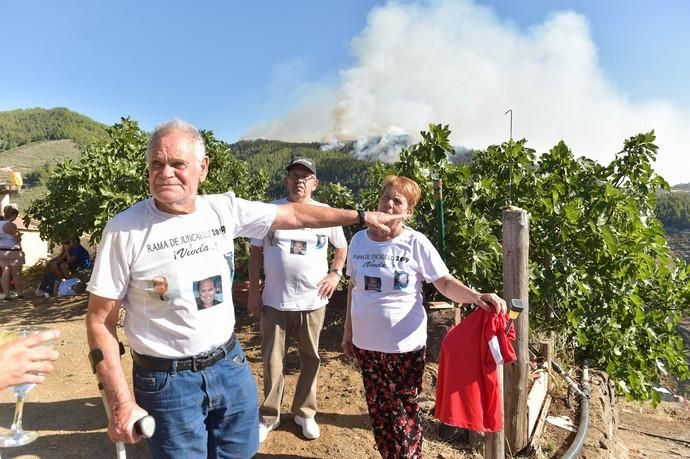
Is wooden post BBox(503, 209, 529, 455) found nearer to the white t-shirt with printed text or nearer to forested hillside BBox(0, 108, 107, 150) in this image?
the white t-shirt with printed text

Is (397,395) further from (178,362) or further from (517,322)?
(178,362)

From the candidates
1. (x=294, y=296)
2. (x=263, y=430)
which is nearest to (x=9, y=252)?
(x=263, y=430)

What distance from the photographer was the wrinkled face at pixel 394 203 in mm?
2793

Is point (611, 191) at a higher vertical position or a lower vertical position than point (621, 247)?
higher

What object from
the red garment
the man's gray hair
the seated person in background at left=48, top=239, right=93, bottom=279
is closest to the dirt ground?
the red garment

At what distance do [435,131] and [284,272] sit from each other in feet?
9.05

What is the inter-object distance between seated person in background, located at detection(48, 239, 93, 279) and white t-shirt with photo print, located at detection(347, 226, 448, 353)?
9139mm

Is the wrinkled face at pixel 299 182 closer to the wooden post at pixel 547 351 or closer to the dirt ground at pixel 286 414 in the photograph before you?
the dirt ground at pixel 286 414

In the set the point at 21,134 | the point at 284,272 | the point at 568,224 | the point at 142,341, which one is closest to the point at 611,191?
the point at 568,224

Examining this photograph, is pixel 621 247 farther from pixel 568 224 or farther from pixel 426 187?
pixel 426 187

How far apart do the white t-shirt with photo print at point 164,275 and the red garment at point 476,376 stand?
1319mm

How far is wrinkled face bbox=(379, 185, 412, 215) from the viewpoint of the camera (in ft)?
9.16

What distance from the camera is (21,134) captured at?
4875 inches

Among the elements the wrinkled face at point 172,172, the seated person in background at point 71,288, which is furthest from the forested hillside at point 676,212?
the wrinkled face at point 172,172
